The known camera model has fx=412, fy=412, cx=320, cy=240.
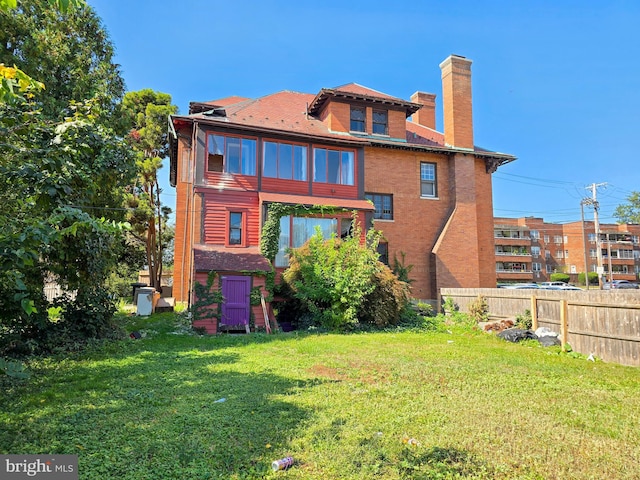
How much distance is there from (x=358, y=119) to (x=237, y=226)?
29.5 ft

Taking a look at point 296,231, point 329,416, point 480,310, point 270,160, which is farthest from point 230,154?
point 329,416

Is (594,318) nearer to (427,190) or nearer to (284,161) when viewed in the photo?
(284,161)

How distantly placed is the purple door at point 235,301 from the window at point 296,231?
2.27m

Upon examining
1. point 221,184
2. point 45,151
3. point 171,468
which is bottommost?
point 171,468

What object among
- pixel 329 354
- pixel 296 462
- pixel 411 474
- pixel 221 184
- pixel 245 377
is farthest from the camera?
pixel 221 184

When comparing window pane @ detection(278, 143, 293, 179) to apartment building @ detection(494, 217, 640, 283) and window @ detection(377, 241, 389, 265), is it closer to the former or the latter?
window @ detection(377, 241, 389, 265)

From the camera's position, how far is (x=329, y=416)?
17.4ft

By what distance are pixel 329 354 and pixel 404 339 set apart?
4024mm

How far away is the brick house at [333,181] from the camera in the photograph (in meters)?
17.4

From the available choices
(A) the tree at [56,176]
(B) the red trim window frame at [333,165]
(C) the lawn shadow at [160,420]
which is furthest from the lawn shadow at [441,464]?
(B) the red trim window frame at [333,165]

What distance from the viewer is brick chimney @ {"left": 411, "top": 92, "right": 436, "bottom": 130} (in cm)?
2744

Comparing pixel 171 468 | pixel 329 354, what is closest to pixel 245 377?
pixel 329 354

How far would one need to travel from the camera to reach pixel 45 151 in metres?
6.59

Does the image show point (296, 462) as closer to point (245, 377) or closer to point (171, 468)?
point (171, 468)
